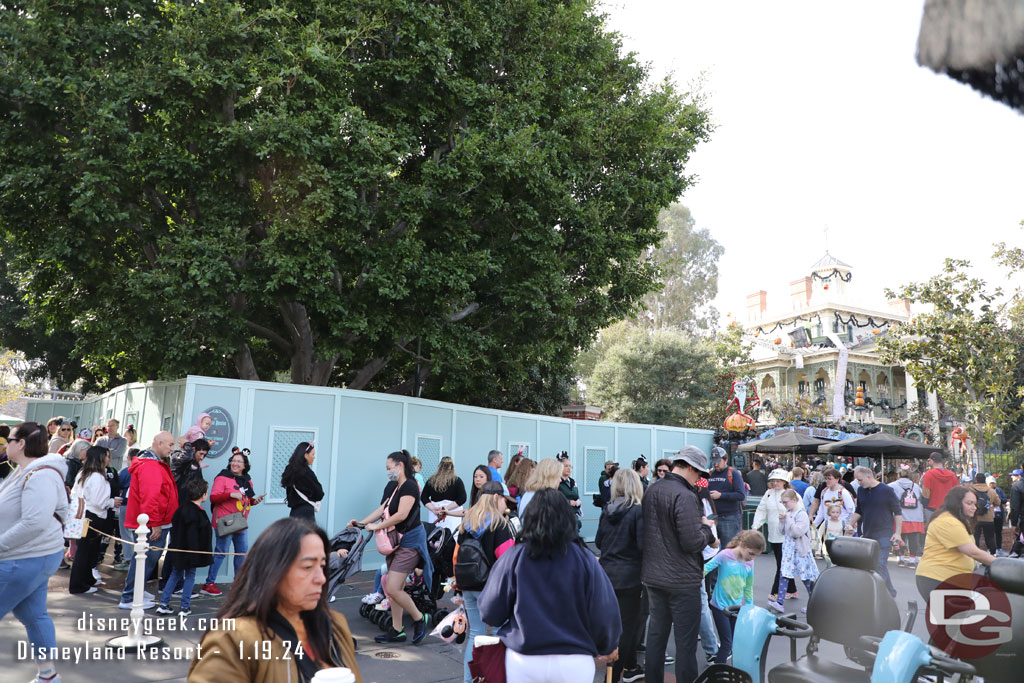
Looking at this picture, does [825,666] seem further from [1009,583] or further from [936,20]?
[936,20]

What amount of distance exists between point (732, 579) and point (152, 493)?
5.91m

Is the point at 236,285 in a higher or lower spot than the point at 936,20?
higher

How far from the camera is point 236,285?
37.3ft

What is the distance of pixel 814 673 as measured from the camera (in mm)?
4270

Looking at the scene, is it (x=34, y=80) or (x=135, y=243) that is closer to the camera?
(x=34, y=80)

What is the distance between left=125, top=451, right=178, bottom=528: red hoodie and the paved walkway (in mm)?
973

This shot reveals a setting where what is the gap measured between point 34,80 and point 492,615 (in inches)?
427

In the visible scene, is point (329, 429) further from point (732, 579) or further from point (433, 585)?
point (732, 579)

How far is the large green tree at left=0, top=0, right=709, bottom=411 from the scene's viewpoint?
1040 centimetres

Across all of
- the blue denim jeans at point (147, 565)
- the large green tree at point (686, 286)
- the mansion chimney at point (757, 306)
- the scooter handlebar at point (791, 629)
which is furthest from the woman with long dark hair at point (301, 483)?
the mansion chimney at point (757, 306)

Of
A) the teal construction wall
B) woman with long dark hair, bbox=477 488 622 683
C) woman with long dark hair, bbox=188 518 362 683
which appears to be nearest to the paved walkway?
the teal construction wall

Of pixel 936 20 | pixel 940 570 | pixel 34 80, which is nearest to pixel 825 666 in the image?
pixel 940 570

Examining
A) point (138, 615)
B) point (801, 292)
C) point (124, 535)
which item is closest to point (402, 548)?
point (138, 615)

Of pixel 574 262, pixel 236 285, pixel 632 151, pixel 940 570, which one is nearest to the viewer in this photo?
pixel 940 570
